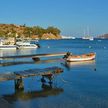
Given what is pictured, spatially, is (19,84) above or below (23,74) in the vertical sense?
below

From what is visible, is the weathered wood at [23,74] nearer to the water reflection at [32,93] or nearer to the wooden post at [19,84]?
the wooden post at [19,84]

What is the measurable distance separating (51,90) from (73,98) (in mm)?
4320

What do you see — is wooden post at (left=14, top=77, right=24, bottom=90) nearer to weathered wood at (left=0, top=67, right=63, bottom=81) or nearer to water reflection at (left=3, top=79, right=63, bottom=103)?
water reflection at (left=3, top=79, right=63, bottom=103)

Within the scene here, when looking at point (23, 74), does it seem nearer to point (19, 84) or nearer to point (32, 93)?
point (19, 84)

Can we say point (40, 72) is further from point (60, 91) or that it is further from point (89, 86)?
point (89, 86)

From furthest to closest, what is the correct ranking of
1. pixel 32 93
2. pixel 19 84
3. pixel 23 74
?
pixel 19 84 → pixel 23 74 → pixel 32 93

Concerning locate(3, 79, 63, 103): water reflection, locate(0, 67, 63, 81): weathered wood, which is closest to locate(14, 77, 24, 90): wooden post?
locate(3, 79, 63, 103): water reflection

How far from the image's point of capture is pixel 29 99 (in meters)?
29.2

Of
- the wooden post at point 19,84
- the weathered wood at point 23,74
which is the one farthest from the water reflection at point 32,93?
the weathered wood at point 23,74

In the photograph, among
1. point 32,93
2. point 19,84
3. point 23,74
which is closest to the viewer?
point 32,93

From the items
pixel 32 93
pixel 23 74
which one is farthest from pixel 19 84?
pixel 32 93

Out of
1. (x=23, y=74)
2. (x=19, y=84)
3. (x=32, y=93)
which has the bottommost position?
(x=32, y=93)

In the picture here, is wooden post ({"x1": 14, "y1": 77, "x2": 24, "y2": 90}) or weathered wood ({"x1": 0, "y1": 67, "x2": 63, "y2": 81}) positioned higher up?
weathered wood ({"x1": 0, "y1": 67, "x2": 63, "y2": 81})

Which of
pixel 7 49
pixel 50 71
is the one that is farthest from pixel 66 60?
pixel 7 49
